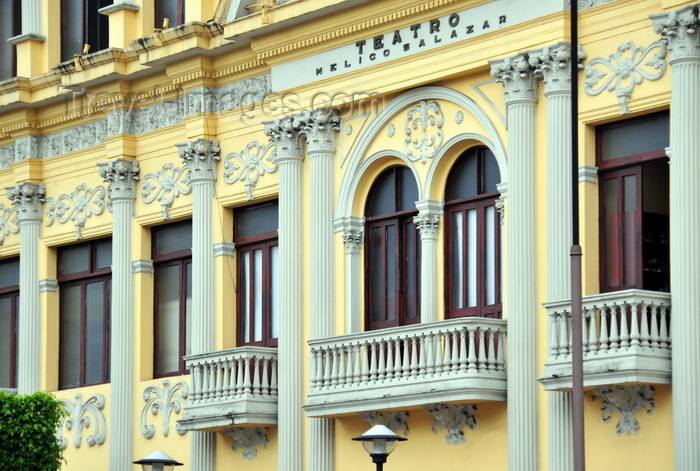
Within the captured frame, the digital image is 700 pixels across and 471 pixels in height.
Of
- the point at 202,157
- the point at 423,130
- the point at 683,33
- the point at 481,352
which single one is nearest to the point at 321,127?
the point at 423,130

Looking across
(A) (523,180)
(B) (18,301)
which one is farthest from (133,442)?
(A) (523,180)

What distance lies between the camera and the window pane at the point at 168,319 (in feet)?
118

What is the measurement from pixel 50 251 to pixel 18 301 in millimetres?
1503

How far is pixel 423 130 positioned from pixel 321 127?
2.07 m

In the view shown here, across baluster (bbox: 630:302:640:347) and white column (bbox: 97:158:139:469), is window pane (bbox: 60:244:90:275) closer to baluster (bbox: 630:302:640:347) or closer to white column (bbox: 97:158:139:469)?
white column (bbox: 97:158:139:469)

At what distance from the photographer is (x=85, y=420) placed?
36750 millimetres

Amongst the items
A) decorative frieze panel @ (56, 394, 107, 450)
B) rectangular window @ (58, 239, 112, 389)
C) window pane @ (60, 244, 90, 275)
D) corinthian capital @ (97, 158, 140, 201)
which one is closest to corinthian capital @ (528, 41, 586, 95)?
corinthian capital @ (97, 158, 140, 201)

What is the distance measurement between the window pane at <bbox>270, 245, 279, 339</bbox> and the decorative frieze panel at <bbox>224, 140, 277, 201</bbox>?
1.07 metres

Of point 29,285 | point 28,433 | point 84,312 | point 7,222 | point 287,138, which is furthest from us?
point 7,222

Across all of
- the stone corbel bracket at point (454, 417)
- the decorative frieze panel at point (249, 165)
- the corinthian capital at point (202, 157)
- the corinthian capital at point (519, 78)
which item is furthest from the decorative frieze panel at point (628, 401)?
the corinthian capital at point (202, 157)

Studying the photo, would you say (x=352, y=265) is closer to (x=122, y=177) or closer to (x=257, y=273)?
(x=257, y=273)

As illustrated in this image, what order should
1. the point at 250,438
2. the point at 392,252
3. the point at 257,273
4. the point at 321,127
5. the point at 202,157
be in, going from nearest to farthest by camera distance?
the point at 392,252 < the point at 321,127 < the point at 250,438 < the point at 257,273 < the point at 202,157

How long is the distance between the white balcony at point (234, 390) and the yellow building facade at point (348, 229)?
5cm

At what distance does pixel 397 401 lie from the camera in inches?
1169
